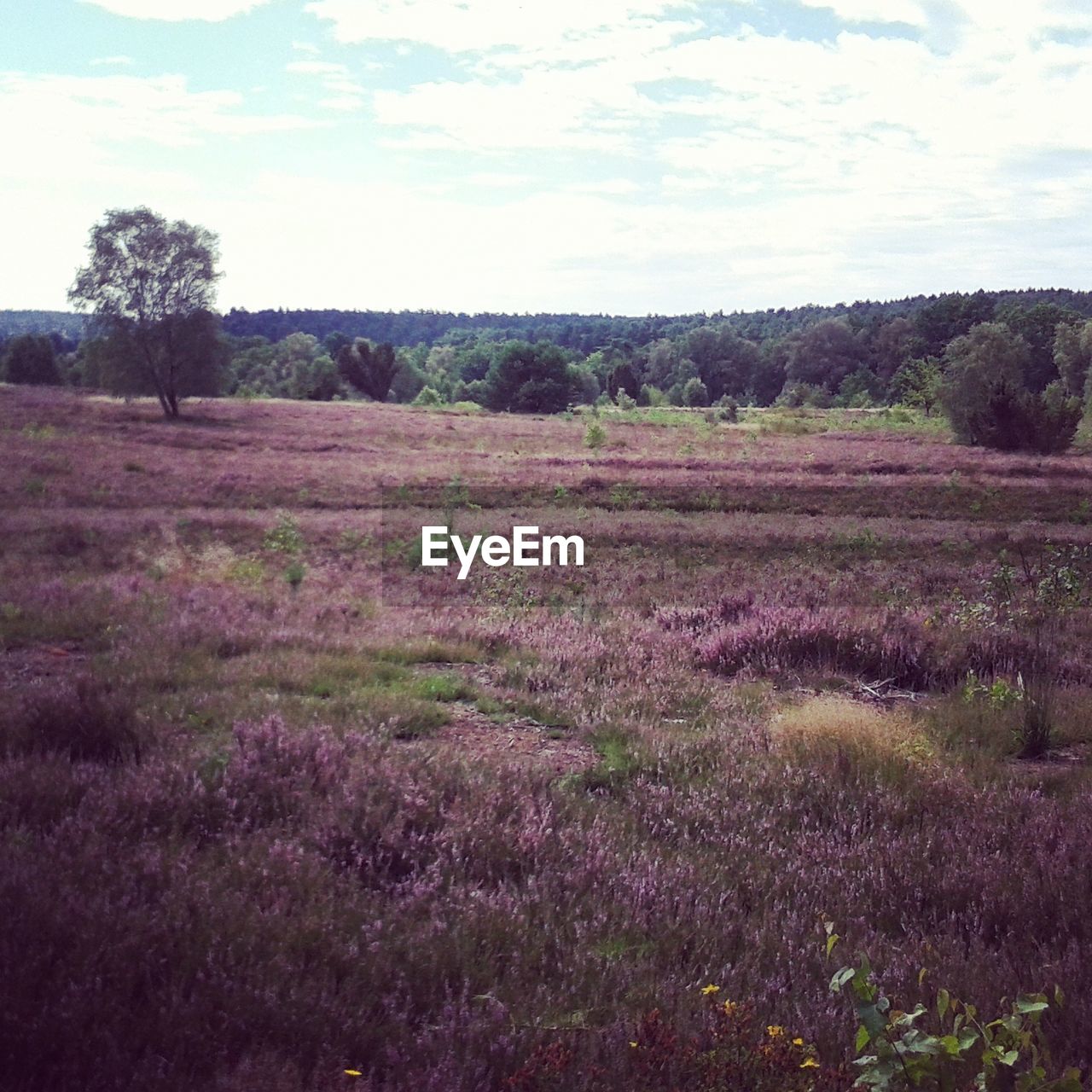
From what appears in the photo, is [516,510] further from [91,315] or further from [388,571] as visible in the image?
[91,315]

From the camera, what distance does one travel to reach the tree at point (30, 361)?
82.4ft

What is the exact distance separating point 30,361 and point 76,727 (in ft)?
79.7

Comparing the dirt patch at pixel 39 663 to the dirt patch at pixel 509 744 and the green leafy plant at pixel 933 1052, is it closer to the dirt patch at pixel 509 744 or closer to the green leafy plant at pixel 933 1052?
the dirt patch at pixel 509 744

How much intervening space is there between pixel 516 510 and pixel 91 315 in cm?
1165

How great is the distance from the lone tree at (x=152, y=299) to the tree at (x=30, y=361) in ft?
6.37

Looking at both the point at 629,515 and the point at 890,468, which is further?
the point at 890,468

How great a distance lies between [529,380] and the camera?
77.6 metres

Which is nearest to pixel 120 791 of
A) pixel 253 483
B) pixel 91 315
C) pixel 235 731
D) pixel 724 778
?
pixel 235 731

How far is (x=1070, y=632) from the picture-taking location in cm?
934

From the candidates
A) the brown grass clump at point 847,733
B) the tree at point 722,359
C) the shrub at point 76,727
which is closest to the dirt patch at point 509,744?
the brown grass clump at point 847,733

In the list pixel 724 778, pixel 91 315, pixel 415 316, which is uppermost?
pixel 415 316

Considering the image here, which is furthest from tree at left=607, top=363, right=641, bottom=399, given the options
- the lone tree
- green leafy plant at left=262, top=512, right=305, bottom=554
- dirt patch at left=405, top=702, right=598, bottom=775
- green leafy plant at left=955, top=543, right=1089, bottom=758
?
dirt patch at left=405, top=702, right=598, bottom=775

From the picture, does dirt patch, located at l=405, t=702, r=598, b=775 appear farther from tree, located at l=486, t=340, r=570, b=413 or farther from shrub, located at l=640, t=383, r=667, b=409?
shrub, located at l=640, t=383, r=667, b=409

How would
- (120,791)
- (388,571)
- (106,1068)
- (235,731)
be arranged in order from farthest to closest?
(388,571) → (235,731) → (120,791) → (106,1068)
